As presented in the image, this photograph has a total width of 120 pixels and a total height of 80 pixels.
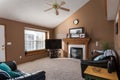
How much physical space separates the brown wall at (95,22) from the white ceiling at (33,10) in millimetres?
408

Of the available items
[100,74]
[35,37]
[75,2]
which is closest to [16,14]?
[35,37]

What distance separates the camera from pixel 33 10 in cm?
527

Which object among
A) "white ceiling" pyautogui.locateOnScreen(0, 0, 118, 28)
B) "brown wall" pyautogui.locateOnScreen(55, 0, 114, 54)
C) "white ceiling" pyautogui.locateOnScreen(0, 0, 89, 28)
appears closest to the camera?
"white ceiling" pyautogui.locateOnScreen(0, 0, 118, 28)

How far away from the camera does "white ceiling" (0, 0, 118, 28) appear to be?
431cm

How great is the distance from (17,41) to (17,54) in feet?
2.13

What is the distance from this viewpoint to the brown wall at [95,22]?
5945 millimetres

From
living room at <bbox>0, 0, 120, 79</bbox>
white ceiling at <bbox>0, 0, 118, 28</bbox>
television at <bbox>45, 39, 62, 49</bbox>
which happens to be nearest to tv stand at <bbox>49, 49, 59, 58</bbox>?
television at <bbox>45, 39, 62, 49</bbox>

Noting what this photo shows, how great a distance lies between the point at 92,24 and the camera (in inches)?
252

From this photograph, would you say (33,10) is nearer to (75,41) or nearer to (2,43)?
(2,43)

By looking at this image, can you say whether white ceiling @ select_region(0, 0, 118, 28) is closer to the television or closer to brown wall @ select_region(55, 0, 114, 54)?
brown wall @ select_region(55, 0, 114, 54)

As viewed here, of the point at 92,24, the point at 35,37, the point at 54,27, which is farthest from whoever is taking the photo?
the point at 54,27

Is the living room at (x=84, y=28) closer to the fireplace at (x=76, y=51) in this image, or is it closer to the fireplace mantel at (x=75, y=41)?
the fireplace mantel at (x=75, y=41)

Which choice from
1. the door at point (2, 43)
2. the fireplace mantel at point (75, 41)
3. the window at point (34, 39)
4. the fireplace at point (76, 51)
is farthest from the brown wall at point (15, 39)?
the fireplace at point (76, 51)

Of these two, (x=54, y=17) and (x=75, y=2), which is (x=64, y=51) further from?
(x=75, y=2)
